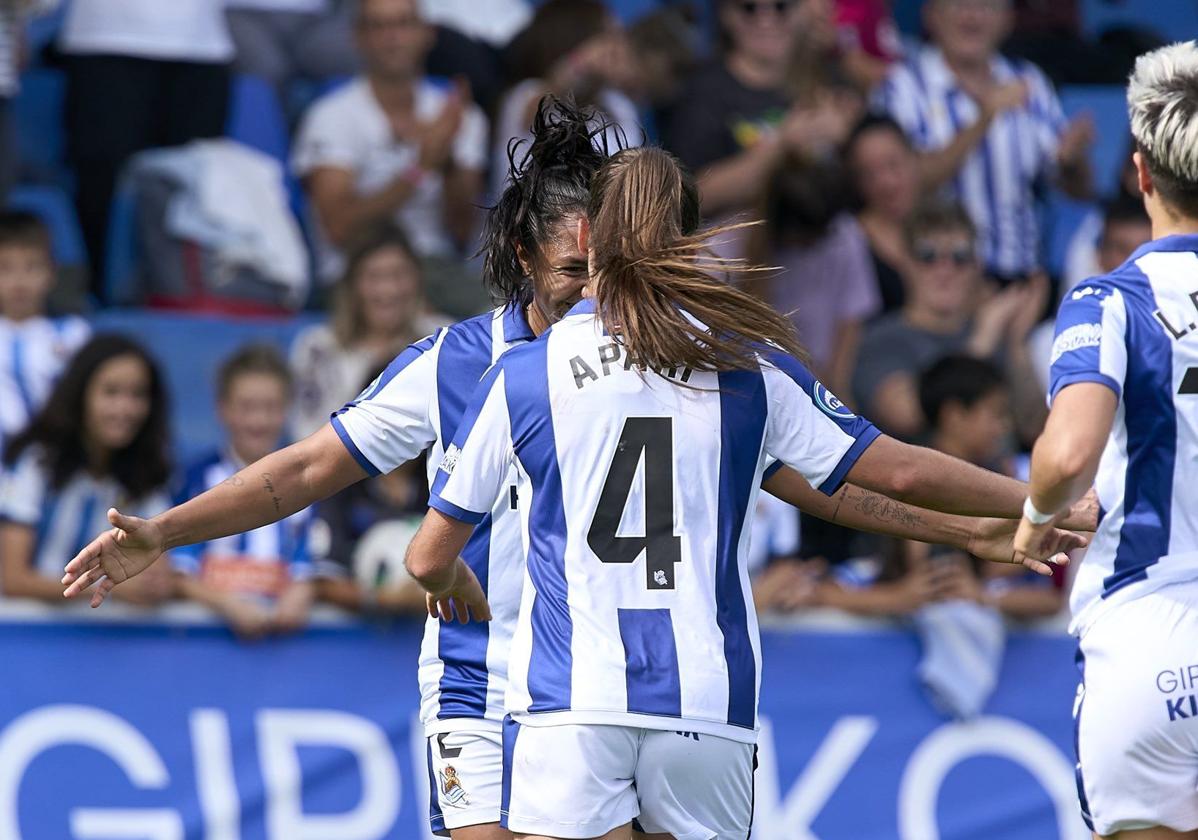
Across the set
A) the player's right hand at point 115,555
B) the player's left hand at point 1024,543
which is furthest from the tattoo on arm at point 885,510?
the player's right hand at point 115,555

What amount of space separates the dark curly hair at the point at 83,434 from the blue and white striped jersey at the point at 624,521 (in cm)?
358

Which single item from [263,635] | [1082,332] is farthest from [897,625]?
[1082,332]

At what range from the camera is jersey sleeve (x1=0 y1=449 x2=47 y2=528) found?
6.90m

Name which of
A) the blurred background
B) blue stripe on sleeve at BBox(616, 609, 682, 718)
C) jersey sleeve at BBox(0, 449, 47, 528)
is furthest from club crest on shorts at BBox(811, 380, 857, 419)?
jersey sleeve at BBox(0, 449, 47, 528)

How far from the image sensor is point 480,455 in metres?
3.88

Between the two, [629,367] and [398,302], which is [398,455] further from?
[398,302]

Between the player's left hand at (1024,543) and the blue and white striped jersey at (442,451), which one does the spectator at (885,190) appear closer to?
the blue and white striped jersey at (442,451)

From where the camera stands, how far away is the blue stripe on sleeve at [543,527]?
3809 millimetres

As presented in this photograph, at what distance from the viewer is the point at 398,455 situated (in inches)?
176

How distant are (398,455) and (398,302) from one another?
153 inches

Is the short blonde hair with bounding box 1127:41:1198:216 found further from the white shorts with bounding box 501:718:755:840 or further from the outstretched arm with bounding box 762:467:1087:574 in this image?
the white shorts with bounding box 501:718:755:840

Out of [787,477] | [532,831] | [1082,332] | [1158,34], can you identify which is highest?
[1158,34]

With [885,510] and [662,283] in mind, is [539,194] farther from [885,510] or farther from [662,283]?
[885,510]

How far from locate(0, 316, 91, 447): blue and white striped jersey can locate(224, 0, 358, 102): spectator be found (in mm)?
2412
